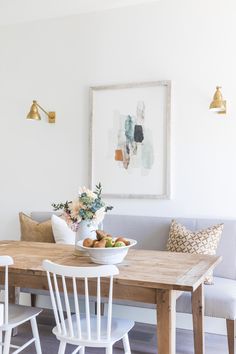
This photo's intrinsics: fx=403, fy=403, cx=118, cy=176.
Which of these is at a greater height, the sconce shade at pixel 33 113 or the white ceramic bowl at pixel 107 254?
the sconce shade at pixel 33 113

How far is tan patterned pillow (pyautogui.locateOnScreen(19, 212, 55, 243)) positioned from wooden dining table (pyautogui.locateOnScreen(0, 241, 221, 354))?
1.96 ft

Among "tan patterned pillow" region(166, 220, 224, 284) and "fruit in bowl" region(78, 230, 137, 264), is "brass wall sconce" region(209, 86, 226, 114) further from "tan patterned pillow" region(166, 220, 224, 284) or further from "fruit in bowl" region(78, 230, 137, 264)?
"fruit in bowl" region(78, 230, 137, 264)

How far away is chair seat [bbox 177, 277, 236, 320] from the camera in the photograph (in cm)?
258

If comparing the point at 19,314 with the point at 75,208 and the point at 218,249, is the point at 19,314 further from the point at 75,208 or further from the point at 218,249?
the point at 218,249

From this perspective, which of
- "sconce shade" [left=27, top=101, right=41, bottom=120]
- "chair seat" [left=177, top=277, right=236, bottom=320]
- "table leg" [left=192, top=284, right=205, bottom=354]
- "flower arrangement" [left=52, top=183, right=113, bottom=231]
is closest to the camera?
"flower arrangement" [left=52, top=183, right=113, bottom=231]

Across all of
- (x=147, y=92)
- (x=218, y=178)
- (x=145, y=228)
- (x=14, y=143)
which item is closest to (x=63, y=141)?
(x=14, y=143)

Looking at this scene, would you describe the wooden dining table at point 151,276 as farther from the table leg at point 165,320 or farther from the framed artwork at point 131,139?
the framed artwork at point 131,139

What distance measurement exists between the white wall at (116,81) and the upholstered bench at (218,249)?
0.18m

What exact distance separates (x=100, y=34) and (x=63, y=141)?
1.07 meters

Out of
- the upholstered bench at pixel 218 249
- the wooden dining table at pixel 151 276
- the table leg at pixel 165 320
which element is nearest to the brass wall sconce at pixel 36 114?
→ the upholstered bench at pixel 218 249

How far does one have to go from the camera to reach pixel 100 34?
377cm

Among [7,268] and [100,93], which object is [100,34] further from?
[7,268]

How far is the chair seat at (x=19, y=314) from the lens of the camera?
2.24 meters

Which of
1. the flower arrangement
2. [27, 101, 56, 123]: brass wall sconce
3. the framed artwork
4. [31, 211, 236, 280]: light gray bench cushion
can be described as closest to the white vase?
the flower arrangement
